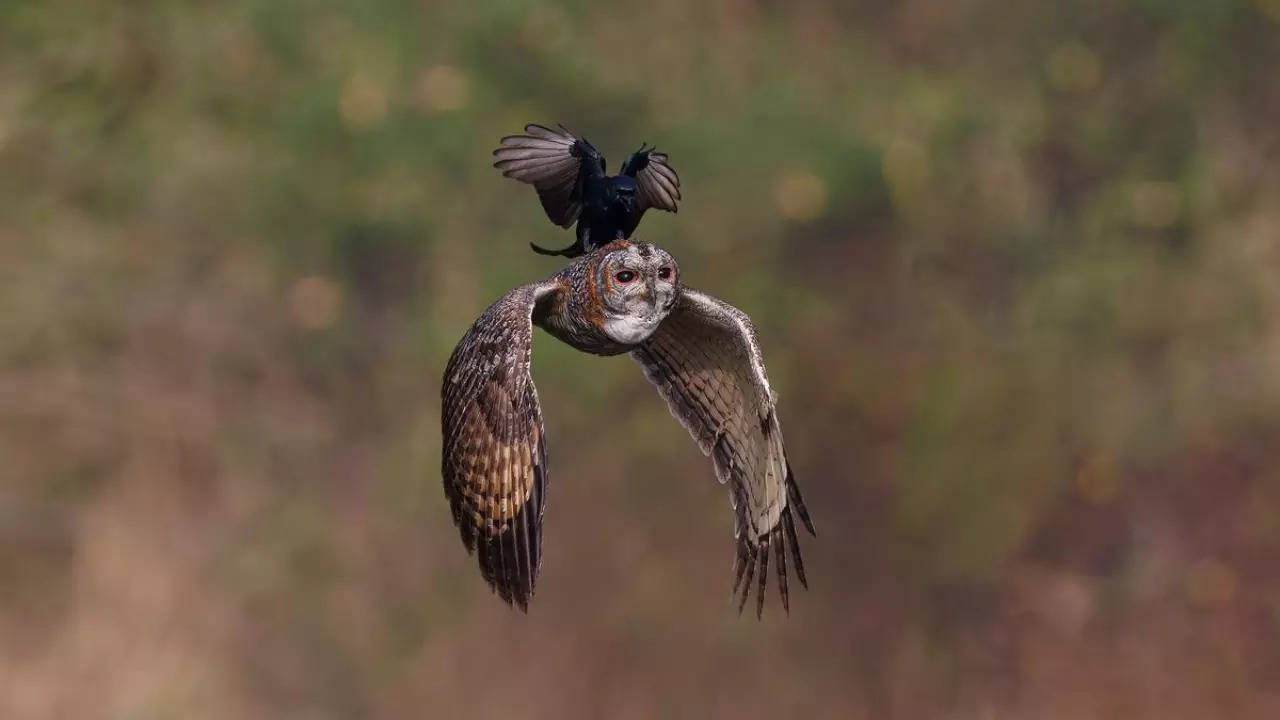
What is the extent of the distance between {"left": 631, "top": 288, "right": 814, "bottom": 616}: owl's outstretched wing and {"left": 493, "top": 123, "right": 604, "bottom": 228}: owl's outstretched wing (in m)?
0.94

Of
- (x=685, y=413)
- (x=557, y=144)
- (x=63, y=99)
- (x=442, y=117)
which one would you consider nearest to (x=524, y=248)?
(x=442, y=117)

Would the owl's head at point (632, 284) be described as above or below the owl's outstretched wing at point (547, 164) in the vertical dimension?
below

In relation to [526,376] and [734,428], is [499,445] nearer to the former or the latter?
[526,376]

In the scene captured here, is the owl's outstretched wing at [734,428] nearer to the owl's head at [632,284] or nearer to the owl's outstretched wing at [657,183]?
the owl's outstretched wing at [657,183]

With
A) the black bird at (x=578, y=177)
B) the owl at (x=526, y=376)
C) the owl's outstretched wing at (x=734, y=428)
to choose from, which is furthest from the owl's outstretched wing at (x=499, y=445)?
the owl's outstretched wing at (x=734, y=428)

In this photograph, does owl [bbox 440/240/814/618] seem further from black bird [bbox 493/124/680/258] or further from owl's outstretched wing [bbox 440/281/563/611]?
black bird [bbox 493/124/680/258]

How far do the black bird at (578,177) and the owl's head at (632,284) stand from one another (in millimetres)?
223

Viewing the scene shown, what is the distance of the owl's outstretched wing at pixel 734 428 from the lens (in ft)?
20.8

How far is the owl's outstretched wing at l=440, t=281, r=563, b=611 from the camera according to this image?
5125mm

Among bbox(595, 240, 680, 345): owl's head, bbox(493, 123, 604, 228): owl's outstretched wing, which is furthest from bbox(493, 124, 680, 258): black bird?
bbox(595, 240, 680, 345): owl's head

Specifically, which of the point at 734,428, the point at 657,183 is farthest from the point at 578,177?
the point at 734,428

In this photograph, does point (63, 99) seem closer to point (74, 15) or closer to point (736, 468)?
point (74, 15)

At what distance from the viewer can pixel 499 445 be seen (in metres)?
5.29

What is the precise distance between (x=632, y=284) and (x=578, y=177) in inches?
24.0
